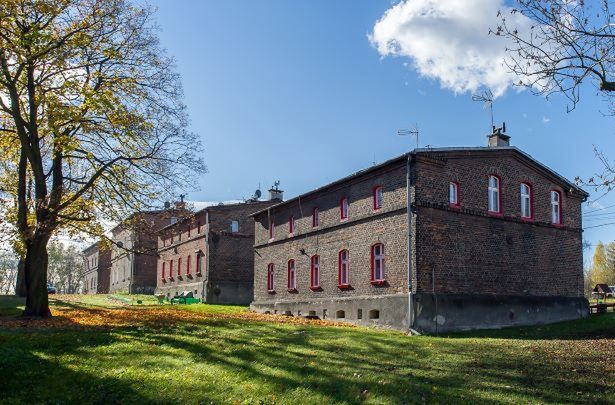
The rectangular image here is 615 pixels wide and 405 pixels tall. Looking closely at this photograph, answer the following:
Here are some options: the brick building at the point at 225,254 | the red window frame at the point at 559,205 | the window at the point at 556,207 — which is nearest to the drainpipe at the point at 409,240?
the red window frame at the point at 559,205

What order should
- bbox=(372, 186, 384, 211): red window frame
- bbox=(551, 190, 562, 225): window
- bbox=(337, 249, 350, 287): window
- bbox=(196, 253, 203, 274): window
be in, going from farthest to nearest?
bbox=(196, 253, 203, 274): window < bbox=(551, 190, 562, 225): window < bbox=(337, 249, 350, 287): window < bbox=(372, 186, 384, 211): red window frame

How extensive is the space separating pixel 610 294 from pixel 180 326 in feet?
123

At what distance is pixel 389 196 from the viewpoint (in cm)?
2434

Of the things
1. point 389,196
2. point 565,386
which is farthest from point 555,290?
point 565,386

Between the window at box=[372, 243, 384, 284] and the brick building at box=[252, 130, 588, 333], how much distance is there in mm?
46

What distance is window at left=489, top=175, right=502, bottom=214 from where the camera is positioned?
25.3 m

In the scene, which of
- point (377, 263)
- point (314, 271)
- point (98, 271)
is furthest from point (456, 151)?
point (98, 271)

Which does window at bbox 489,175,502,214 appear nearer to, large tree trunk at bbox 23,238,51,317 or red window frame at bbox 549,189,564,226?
red window frame at bbox 549,189,564,226

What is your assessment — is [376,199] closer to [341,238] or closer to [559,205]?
[341,238]

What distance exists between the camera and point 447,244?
2336 centimetres

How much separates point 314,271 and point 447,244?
8.65 meters

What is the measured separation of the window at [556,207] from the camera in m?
27.8

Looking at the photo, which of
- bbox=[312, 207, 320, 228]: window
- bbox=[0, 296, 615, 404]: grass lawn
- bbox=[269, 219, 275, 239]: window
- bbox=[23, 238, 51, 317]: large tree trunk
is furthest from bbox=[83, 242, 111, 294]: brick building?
bbox=[0, 296, 615, 404]: grass lawn

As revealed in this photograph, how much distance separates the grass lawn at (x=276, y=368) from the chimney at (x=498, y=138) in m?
11.8
